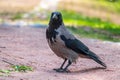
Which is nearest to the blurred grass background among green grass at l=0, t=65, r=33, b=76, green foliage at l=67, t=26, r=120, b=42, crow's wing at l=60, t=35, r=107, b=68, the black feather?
green foliage at l=67, t=26, r=120, b=42

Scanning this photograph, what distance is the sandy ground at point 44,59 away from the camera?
9.06 meters

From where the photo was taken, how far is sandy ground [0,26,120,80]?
357 inches

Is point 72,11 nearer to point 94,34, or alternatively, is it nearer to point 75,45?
point 94,34

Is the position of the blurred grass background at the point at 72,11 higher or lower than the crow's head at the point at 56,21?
lower

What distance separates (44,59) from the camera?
35.5ft

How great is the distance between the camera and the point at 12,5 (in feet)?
101

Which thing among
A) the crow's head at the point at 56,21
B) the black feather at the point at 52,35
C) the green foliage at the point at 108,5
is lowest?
the green foliage at the point at 108,5

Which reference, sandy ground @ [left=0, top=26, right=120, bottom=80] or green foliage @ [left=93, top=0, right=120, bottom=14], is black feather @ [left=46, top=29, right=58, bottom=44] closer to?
sandy ground @ [left=0, top=26, right=120, bottom=80]

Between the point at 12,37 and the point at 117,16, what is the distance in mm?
15355

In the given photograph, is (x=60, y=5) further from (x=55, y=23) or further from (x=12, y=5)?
(x=55, y=23)

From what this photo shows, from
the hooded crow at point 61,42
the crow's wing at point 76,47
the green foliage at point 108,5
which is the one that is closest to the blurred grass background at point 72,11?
the green foliage at point 108,5

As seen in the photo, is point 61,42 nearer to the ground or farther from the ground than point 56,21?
nearer to the ground

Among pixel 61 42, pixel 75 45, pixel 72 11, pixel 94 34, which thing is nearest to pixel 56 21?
pixel 61 42

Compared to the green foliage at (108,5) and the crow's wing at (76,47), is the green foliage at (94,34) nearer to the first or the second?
the crow's wing at (76,47)
